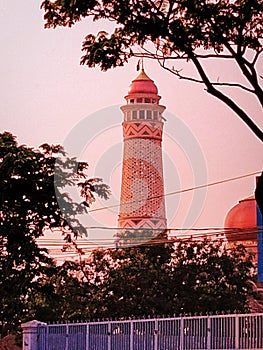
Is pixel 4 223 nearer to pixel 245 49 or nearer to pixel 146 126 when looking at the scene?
pixel 245 49

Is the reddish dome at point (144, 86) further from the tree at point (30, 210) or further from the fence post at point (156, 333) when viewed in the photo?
the fence post at point (156, 333)

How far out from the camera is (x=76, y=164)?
69.4 feet

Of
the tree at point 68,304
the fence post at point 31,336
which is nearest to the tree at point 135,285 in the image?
the tree at point 68,304

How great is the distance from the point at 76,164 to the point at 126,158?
5586 cm

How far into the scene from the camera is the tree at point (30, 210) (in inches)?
810

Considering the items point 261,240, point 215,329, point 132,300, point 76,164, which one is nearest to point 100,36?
point 215,329

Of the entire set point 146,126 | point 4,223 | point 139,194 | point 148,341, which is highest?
point 146,126

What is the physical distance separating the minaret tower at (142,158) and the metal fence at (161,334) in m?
52.2

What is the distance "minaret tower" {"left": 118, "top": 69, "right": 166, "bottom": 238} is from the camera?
74.6 metres

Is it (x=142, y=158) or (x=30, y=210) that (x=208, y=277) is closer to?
(x=30, y=210)

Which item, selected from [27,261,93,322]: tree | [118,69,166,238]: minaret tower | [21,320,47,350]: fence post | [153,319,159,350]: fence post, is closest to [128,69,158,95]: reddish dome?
[118,69,166,238]: minaret tower

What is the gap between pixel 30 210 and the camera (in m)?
20.8

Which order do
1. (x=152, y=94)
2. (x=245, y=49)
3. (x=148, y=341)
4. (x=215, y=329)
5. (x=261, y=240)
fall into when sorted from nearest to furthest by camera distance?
(x=245, y=49) < (x=215, y=329) < (x=148, y=341) < (x=261, y=240) < (x=152, y=94)

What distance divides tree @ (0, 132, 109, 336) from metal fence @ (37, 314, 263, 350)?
1307 mm
